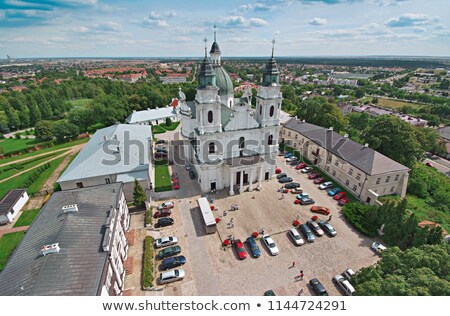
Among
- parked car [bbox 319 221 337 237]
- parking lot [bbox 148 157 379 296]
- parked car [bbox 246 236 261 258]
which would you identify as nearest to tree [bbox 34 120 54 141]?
parking lot [bbox 148 157 379 296]

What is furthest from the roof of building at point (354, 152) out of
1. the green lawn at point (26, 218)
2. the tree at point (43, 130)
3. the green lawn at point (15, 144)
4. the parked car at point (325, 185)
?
the green lawn at point (15, 144)

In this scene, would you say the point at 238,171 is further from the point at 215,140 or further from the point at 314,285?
the point at 314,285

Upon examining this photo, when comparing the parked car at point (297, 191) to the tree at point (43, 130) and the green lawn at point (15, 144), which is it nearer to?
the tree at point (43, 130)

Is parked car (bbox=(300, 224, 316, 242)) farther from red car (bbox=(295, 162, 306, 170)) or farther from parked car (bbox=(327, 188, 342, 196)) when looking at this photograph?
red car (bbox=(295, 162, 306, 170))

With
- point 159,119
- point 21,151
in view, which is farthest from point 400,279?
point 21,151

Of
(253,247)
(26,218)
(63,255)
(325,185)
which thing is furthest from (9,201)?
(325,185)
